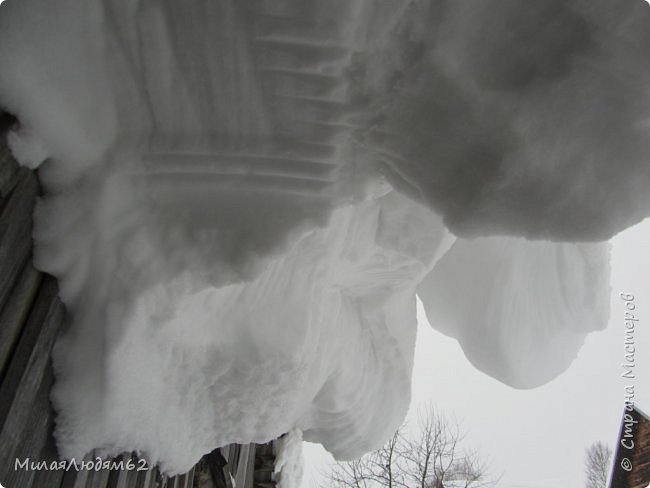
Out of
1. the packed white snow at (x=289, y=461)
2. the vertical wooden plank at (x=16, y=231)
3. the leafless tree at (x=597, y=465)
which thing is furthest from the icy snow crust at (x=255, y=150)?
the leafless tree at (x=597, y=465)

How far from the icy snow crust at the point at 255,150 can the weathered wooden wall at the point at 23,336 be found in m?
0.02

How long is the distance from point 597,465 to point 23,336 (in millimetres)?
5250

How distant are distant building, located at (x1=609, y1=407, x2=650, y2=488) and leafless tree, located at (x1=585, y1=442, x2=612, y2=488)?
272 cm

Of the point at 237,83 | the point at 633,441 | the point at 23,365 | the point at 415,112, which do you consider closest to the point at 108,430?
the point at 23,365

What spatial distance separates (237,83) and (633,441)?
7.29ft

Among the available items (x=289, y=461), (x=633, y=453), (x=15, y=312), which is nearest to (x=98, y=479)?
(x=15, y=312)

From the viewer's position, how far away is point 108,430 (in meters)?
1.02

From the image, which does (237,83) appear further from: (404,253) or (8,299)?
(404,253)

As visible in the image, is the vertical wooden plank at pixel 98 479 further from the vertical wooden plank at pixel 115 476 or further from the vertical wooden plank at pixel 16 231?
the vertical wooden plank at pixel 16 231

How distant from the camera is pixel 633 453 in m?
2.24

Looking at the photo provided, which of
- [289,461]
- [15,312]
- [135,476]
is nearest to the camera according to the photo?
[15,312]

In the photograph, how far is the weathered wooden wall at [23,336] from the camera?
837 mm

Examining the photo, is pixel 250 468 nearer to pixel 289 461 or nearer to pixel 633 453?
pixel 289 461

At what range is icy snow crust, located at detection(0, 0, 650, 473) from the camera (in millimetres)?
735
